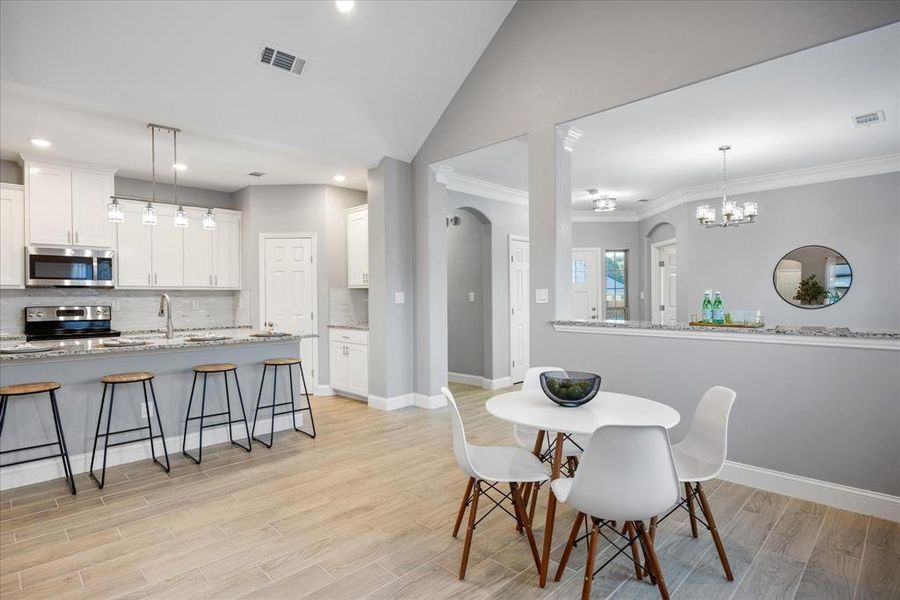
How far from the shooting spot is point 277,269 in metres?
6.24

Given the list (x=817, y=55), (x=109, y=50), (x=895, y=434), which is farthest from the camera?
(x=109, y=50)

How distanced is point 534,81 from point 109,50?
10.5 feet

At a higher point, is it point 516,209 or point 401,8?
point 401,8

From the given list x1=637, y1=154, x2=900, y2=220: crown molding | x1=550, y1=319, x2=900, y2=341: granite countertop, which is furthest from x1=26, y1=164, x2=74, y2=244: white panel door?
x1=637, y1=154, x2=900, y2=220: crown molding

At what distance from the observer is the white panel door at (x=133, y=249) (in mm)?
5535

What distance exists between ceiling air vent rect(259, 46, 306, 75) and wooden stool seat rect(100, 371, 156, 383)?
2.55m

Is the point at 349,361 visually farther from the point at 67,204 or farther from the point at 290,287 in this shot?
the point at 67,204

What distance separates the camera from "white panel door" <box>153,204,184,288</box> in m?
5.82

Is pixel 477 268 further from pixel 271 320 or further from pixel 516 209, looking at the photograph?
pixel 271 320

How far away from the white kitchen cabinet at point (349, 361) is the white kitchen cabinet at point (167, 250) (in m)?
2.03

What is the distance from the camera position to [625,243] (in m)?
8.62

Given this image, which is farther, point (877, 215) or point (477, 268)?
point (477, 268)

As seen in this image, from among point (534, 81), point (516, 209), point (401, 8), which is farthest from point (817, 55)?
point (516, 209)

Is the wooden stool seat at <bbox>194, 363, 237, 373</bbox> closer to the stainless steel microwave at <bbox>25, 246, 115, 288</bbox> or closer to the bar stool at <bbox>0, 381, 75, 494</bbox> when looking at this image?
the bar stool at <bbox>0, 381, 75, 494</bbox>
